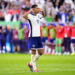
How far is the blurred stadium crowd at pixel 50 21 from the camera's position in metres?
24.0

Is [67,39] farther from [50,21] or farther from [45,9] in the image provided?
[45,9]

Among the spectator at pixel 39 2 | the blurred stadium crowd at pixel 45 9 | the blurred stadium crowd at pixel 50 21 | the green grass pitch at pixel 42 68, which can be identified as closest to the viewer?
the green grass pitch at pixel 42 68

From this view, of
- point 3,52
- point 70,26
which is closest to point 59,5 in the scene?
point 70,26

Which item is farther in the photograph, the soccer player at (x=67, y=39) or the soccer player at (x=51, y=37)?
the soccer player at (x=51, y=37)

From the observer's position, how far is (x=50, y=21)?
25.7m

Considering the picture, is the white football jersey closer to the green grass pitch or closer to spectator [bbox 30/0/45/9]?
the green grass pitch

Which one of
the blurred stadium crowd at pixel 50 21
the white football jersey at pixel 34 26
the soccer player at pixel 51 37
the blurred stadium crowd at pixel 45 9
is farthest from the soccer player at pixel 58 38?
Answer: the white football jersey at pixel 34 26

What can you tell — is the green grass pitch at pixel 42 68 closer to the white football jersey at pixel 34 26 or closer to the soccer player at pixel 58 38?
the white football jersey at pixel 34 26

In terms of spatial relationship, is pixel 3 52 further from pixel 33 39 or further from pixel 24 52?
pixel 33 39

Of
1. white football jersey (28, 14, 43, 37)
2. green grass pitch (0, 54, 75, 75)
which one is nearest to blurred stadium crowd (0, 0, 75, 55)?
green grass pitch (0, 54, 75, 75)

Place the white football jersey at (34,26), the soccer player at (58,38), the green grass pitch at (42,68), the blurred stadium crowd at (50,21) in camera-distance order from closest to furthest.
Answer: the green grass pitch at (42,68)
the white football jersey at (34,26)
the soccer player at (58,38)
the blurred stadium crowd at (50,21)

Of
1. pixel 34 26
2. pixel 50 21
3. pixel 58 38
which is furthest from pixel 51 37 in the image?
pixel 34 26

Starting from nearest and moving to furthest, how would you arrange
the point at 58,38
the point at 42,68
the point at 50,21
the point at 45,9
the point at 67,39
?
1. the point at 42,68
2. the point at 67,39
3. the point at 58,38
4. the point at 50,21
5. the point at 45,9

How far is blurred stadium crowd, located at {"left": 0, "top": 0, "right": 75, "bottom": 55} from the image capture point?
24019 mm
